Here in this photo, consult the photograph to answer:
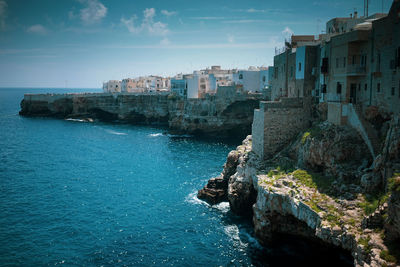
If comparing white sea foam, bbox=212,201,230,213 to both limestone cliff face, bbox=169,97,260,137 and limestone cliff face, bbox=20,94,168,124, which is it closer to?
limestone cliff face, bbox=169,97,260,137

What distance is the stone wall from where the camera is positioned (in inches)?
1476

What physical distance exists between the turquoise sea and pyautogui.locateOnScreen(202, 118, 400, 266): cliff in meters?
2.95

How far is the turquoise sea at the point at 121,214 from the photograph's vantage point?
96.5 ft

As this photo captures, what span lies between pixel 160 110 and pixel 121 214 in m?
73.3

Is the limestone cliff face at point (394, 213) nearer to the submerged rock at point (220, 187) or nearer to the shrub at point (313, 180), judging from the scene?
the shrub at point (313, 180)

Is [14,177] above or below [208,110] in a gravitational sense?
below

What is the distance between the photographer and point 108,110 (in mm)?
118688

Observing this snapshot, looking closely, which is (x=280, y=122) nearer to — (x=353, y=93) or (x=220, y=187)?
(x=353, y=93)

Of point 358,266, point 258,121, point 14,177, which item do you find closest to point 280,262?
point 358,266

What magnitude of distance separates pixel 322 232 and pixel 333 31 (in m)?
31.6

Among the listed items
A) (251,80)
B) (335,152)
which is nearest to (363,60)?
(335,152)

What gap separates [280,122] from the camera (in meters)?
37.8

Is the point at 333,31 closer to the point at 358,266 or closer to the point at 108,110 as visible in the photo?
the point at 358,266

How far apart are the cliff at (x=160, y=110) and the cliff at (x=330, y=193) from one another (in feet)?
148
